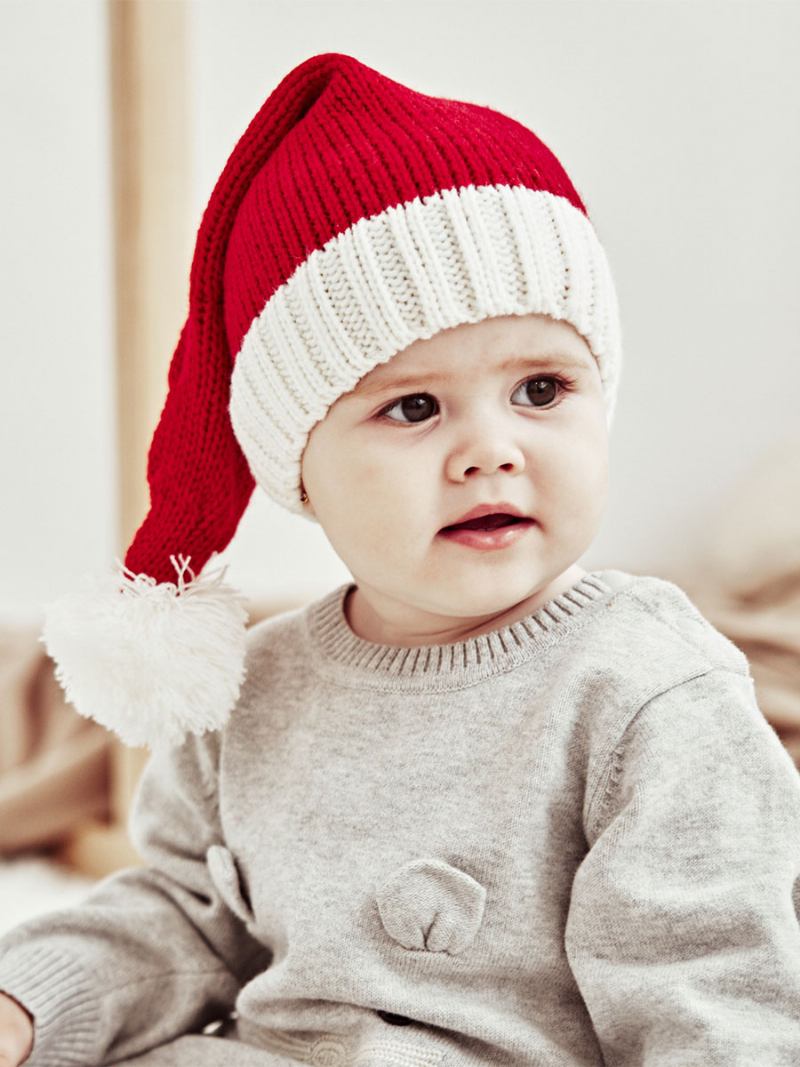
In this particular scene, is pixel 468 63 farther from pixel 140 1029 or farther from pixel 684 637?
pixel 140 1029

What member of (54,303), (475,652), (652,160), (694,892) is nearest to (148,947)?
(475,652)

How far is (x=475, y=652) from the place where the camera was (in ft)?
2.72

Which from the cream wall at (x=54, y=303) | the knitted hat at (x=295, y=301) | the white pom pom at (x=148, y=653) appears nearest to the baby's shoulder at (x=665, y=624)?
the knitted hat at (x=295, y=301)

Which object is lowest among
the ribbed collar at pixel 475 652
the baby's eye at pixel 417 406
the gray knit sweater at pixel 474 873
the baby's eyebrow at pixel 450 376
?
the gray knit sweater at pixel 474 873

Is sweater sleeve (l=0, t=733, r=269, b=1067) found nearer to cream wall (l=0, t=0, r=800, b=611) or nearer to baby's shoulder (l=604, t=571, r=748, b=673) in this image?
baby's shoulder (l=604, t=571, r=748, b=673)

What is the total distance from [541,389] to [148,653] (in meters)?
0.33

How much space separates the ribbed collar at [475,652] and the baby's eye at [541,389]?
13cm

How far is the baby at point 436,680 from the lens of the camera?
70 cm

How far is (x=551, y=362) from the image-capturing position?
0.79 m

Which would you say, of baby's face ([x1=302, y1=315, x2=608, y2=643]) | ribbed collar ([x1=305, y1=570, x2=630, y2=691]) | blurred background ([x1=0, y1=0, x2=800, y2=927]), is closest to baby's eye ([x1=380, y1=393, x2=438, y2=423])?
baby's face ([x1=302, y1=315, x2=608, y2=643])

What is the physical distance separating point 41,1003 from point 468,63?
96cm

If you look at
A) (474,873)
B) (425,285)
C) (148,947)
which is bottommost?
(148,947)

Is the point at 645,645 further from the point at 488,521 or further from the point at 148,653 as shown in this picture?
the point at 148,653

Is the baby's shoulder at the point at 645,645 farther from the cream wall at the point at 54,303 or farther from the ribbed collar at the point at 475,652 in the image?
the cream wall at the point at 54,303
